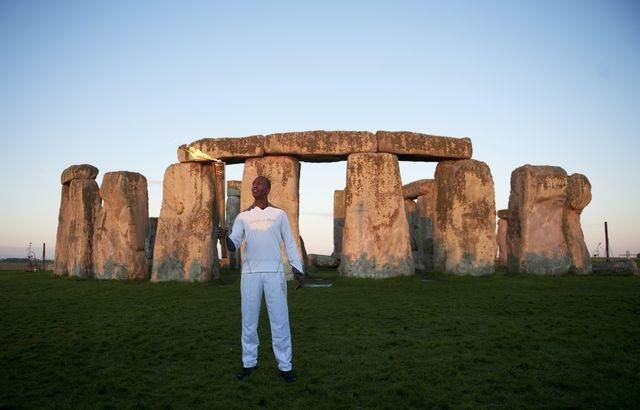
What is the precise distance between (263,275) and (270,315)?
0.36 meters

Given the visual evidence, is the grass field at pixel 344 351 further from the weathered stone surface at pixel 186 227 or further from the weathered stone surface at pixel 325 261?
the weathered stone surface at pixel 325 261

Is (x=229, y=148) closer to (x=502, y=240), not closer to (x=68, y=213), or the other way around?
(x=68, y=213)

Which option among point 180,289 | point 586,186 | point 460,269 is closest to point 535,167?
point 586,186

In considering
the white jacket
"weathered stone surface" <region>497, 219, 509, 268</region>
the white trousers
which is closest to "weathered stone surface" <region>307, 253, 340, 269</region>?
"weathered stone surface" <region>497, 219, 509, 268</region>

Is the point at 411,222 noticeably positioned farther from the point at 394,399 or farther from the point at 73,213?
the point at 394,399

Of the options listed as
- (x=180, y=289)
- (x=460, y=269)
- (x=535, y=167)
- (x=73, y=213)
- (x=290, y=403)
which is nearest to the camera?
(x=290, y=403)

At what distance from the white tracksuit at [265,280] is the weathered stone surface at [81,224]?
1148 cm

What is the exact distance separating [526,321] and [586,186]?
30.1 ft

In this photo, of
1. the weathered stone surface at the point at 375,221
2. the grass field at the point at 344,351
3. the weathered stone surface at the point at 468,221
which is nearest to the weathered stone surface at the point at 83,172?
the grass field at the point at 344,351

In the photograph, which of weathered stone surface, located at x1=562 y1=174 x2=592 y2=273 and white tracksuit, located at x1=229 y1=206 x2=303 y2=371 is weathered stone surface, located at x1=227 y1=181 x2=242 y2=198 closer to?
weathered stone surface, located at x1=562 y1=174 x2=592 y2=273

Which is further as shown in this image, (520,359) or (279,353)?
(520,359)

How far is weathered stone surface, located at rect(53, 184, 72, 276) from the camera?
659 inches

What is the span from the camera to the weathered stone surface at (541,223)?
14227mm

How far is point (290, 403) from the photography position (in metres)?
4.21
